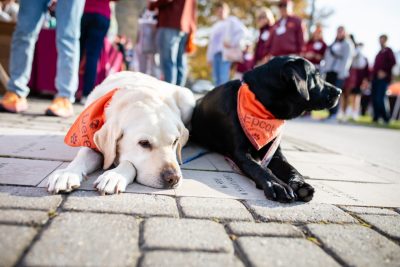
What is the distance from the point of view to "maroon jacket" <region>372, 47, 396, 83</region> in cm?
1002

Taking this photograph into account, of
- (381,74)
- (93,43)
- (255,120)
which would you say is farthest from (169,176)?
(381,74)

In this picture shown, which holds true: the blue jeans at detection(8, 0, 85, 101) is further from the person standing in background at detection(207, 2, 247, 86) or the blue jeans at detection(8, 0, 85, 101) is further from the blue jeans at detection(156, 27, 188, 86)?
the person standing in background at detection(207, 2, 247, 86)

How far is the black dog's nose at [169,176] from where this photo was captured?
186 centimetres

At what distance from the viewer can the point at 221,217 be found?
5.11ft

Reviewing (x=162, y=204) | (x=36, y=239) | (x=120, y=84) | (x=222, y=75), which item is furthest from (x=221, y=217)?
(x=222, y=75)

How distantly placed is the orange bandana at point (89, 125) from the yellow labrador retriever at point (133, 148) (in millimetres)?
48

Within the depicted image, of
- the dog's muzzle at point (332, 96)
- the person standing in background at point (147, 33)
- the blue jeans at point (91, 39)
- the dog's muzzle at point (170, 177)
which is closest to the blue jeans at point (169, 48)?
the blue jeans at point (91, 39)

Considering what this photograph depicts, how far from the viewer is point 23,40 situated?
382 centimetres

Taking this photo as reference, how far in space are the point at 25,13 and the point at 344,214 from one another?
3.89 meters

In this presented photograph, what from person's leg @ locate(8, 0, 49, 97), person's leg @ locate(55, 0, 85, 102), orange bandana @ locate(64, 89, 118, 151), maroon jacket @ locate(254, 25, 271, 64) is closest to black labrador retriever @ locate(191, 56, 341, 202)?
orange bandana @ locate(64, 89, 118, 151)

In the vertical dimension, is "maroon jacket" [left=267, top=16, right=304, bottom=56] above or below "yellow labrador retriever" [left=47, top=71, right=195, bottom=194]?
above

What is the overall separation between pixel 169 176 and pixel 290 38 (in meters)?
5.98

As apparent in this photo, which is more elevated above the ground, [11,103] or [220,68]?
[220,68]

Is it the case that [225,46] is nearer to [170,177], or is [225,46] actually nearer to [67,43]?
[67,43]
